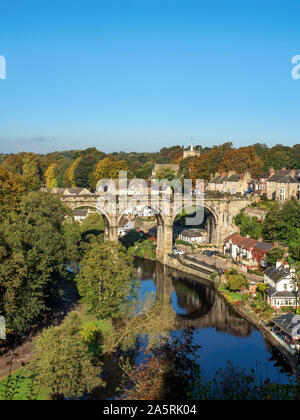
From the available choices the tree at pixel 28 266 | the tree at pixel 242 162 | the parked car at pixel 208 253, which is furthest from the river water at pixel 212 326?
the tree at pixel 242 162

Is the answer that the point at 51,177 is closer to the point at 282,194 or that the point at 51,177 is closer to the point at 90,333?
the point at 282,194

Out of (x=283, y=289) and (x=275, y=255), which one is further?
(x=275, y=255)

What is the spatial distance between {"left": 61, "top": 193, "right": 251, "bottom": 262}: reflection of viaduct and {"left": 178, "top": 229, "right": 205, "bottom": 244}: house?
1.50 m

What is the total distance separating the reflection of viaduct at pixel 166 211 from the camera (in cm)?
5088

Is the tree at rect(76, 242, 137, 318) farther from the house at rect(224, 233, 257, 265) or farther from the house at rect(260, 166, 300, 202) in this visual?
the house at rect(260, 166, 300, 202)

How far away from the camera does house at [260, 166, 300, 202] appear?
192 feet

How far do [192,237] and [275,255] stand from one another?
19417 millimetres

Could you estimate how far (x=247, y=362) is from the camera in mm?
27094

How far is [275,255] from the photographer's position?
42.3 metres

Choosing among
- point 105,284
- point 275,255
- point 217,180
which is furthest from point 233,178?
point 105,284

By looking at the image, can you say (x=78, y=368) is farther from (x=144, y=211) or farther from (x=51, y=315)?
(x=144, y=211)

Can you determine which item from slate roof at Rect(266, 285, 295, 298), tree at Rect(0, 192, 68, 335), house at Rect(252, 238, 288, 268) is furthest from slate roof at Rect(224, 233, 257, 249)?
tree at Rect(0, 192, 68, 335)

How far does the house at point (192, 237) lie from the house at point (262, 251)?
1404cm
